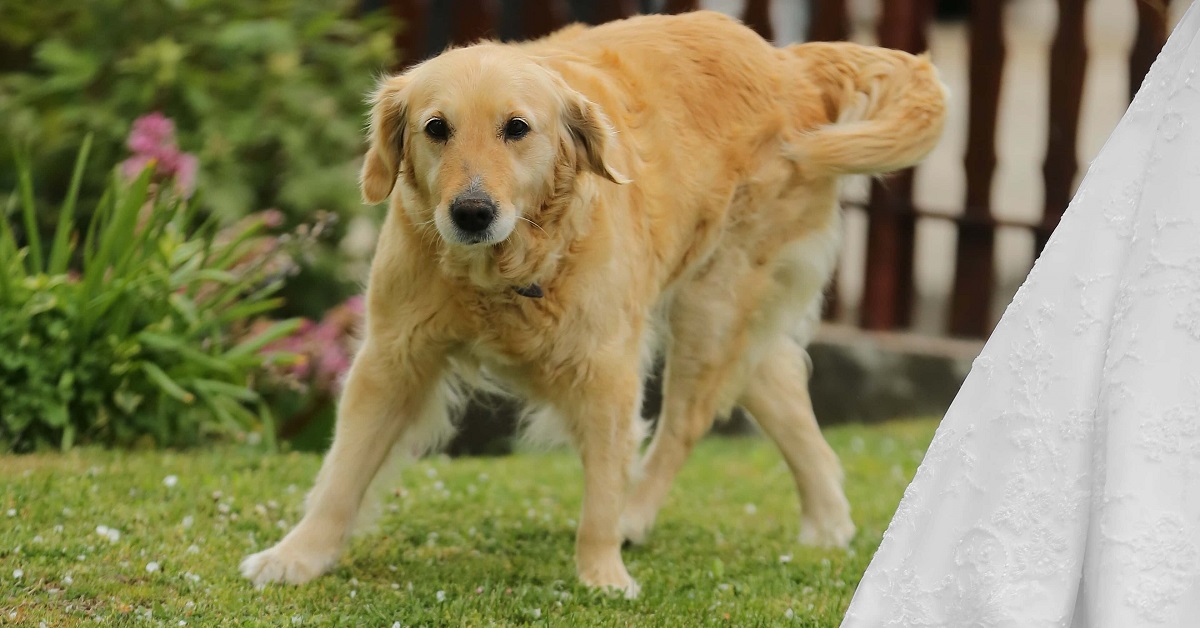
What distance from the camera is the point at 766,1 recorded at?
7.25 meters

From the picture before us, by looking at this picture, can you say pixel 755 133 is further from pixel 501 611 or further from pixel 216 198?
pixel 216 198

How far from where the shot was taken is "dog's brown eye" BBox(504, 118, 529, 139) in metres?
3.47

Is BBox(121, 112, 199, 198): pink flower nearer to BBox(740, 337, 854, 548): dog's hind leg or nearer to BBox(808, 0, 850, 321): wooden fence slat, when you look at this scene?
BBox(740, 337, 854, 548): dog's hind leg

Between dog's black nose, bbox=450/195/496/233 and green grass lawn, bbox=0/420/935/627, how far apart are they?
99 centimetres

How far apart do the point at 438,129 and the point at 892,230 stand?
4.45 meters

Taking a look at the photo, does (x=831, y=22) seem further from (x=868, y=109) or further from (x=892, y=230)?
(x=868, y=109)

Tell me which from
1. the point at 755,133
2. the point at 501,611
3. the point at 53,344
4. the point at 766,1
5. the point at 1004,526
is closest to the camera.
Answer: the point at 1004,526

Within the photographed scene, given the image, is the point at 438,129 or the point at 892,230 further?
the point at 892,230

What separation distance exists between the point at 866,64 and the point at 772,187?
1.97ft

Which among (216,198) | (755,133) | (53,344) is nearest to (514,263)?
(755,133)

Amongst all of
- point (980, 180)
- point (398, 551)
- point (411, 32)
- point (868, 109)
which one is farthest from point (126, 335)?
point (980, 180)

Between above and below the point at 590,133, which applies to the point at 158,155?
below

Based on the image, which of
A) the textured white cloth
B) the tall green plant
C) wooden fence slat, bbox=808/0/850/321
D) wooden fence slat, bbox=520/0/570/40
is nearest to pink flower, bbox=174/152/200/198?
the tall green plant

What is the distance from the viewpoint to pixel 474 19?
24.7 feet
